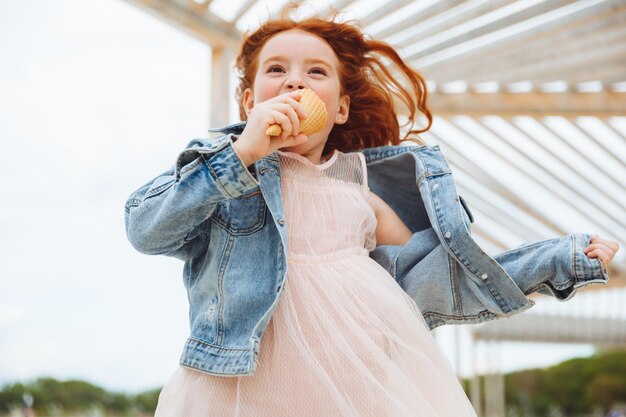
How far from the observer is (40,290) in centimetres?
1188

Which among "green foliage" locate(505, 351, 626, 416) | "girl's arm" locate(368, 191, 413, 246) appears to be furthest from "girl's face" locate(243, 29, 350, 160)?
"green foliage" locate(505, 351, 626, 416)

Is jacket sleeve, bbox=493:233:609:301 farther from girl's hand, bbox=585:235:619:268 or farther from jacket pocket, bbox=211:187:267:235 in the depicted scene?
jacket pocket, bbox=211:187:267:235

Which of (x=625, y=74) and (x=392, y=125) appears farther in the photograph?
(x=625, y=74)

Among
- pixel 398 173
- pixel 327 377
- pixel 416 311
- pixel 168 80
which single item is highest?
pixel 168 80

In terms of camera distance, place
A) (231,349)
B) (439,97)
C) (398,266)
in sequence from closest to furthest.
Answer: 1. (231,349)
2. (398,266)
3. (439,97)

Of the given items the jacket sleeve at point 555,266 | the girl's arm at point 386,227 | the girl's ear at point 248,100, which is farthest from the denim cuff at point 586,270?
the girl's ear at point 248,100

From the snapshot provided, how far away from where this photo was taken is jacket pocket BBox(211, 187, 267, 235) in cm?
176

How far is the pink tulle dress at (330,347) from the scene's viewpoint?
162 centimetres

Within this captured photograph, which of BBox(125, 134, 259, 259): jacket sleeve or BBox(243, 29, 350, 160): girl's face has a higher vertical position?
BBox(243, 29, 350, 160): girl's face

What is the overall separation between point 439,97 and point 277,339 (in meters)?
4.11

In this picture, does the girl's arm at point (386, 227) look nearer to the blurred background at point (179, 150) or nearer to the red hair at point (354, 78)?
the red hair at point (354, 78)

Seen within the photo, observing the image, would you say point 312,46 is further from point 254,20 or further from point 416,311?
point 254,20

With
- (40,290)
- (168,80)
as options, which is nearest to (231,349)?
(168,80)

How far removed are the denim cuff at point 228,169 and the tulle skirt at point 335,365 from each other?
270 millimetres
